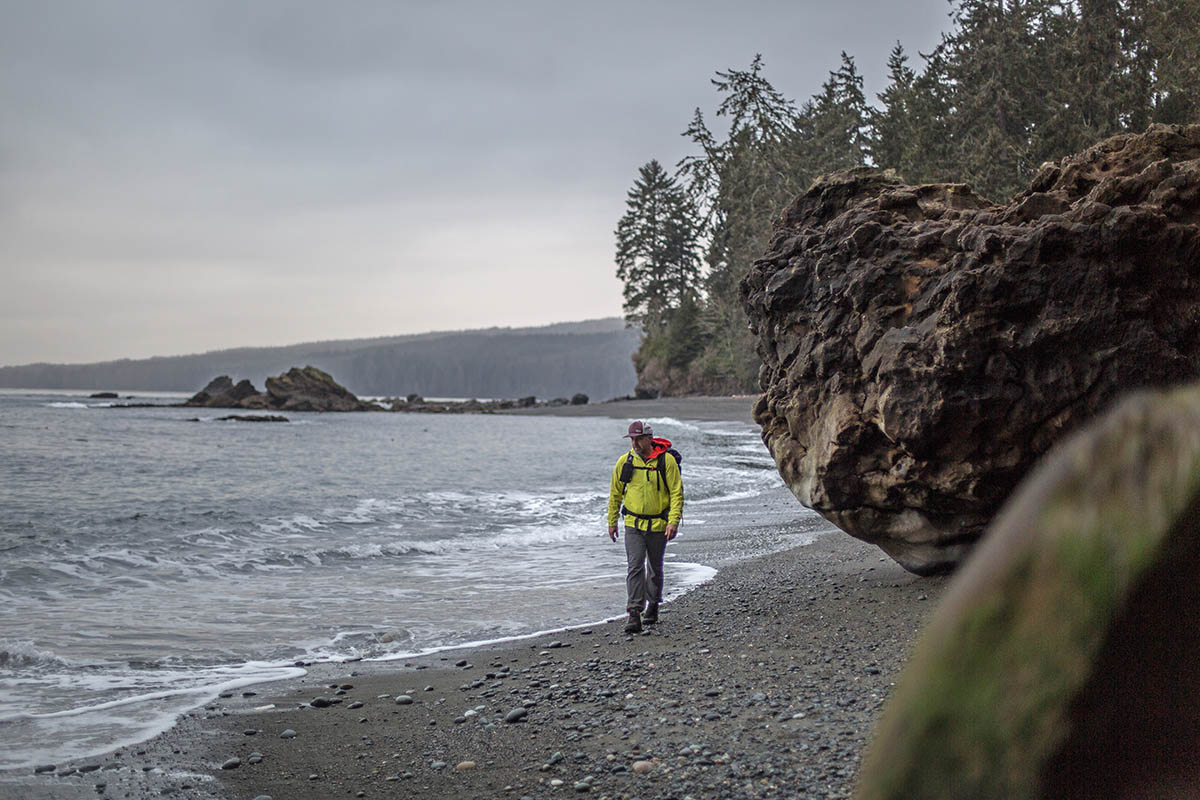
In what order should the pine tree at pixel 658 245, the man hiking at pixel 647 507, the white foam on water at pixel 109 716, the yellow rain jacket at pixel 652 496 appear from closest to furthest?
the white foam on water at pixel 109 716 < the man hiking at pixel 647 507 < the yellow rain jacket at pixel 652 496 < the pine tree at pixel 658 245

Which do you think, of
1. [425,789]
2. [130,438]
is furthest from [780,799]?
[130,438]

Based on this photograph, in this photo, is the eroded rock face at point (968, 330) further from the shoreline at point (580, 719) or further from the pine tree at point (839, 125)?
the pine tree at point (839, 125)

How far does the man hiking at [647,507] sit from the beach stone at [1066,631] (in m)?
7.92

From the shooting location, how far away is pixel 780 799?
13.6ft

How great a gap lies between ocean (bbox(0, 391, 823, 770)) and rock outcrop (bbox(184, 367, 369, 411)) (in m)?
65.0

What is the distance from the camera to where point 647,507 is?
8.95m

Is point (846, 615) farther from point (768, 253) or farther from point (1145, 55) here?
point (1145, 55)

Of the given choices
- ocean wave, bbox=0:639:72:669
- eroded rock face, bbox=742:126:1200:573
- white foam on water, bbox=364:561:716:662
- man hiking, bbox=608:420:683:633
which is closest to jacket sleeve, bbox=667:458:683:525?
man hiking, bbox=608:420:683:633

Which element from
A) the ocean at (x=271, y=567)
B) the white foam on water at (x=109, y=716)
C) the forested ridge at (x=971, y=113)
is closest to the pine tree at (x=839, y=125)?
the forested ridge at (x=971, y=113)

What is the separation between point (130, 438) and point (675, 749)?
160ft

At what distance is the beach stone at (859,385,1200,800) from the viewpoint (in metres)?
0.83

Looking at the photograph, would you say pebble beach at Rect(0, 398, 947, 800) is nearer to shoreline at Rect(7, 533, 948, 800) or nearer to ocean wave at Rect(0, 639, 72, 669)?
shoreline at Rect(7, 533, 948, 800)

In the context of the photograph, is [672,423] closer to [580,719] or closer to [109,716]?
[109,716]

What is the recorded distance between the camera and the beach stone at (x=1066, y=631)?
0.83m
